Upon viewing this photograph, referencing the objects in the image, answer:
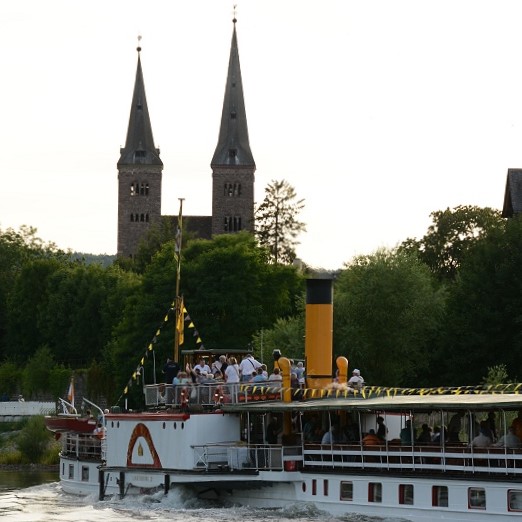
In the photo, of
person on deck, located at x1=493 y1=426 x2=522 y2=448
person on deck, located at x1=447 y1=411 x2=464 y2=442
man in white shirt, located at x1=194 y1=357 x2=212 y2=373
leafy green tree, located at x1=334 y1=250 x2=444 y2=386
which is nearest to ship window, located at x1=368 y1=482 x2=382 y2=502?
person on deck, located at x1=447 y1=411 x2=464 y2=442

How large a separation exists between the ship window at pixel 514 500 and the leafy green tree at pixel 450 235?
2332 inches

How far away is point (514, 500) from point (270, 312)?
4689 centimetres

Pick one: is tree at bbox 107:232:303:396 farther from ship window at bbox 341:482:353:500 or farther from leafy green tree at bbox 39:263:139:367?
ship window at bbox 341:482:353:500

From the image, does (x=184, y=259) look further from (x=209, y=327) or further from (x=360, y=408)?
(x=360, y=408)

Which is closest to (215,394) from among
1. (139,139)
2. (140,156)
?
(139,139)

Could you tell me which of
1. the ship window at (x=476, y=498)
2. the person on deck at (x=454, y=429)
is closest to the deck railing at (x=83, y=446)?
the person on deck at (x=454, y=429)

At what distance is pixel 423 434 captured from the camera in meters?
33.6

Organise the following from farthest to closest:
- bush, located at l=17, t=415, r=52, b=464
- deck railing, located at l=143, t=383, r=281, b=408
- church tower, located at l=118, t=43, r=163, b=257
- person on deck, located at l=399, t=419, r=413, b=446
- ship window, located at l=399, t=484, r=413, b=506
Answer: church tower, located at l=118, t=43, r=163, b=257
bush, located at l=17, t=415, r=52, b=464
deck railing, located at l=143, t=383, r=281, b=408
person on deck, located at l=399, t=419, r=413, b=446
ship window, located at l=399, t=484, r=413, b=506

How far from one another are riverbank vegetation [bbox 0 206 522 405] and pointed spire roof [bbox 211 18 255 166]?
47.1 m

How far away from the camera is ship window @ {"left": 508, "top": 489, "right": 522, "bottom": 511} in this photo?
31.0 metres

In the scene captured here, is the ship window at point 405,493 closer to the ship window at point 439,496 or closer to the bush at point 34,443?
the ship window at point 439,496

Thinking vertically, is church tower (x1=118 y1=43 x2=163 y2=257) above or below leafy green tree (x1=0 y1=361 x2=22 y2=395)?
above

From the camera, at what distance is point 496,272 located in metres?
61.9

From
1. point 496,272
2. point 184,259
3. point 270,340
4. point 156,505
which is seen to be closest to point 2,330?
point 184,259
